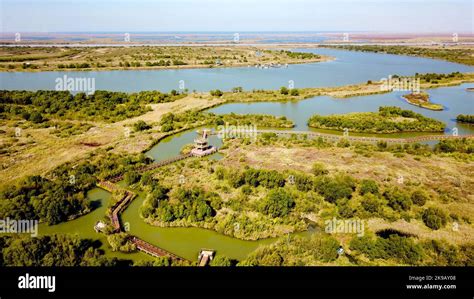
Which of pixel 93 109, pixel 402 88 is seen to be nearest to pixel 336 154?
pixel 93 109

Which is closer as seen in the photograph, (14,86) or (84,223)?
(84,223)

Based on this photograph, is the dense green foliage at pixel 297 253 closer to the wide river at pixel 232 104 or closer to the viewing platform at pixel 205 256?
the wide river at pixel 232 104

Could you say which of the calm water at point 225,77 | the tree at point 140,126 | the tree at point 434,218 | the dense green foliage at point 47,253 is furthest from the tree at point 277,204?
the calm water at point 225,77

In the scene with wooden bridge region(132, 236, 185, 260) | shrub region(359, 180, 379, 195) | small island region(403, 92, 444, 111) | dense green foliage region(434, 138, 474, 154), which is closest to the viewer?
wooden bridge region(132, 236, 185, 260)

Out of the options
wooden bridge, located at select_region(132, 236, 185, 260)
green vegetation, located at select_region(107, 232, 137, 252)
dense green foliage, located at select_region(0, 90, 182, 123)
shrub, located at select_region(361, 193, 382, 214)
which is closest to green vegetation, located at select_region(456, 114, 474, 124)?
shrub, located at select_region(361, 193, 382, 214)

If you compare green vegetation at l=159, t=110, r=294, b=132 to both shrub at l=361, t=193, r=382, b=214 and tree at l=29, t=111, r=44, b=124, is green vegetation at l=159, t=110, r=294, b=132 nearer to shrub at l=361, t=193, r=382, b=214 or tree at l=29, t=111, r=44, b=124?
tree at l=29, t=111, r=44, b=124
